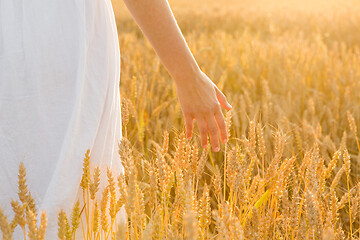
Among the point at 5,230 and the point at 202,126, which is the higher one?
the point at 202,126

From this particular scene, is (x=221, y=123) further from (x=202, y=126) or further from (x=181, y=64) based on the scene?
(x=181, y=64)

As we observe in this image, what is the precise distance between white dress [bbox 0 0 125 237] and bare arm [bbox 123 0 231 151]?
134 mm

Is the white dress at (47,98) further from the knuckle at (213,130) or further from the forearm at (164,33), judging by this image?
the knuckle at (213,130)

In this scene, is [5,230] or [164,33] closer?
[5,230]

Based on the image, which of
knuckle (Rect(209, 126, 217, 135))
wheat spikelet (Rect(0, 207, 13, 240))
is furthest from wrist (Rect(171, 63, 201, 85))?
wheat spikelet (Rect(0, 207, 13, 240))

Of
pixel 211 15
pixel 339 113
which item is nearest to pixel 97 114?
pixel 339 113

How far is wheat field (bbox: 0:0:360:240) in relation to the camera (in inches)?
31.2

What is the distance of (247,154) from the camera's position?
209 centimetres

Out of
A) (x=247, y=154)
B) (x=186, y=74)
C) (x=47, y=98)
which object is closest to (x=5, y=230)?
(x=47, y=98)

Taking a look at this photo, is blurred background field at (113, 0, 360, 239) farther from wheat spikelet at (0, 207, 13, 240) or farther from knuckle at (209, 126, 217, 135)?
wheat spikelet at (0, 207, 13, 240)

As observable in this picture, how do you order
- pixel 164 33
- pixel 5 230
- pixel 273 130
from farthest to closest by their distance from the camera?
pixel 273 130 → pixel 164 33 → pixel 5 230

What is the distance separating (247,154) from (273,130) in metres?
0.16

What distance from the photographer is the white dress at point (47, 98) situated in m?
0.87

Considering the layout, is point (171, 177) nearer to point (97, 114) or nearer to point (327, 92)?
point (97, 114)
